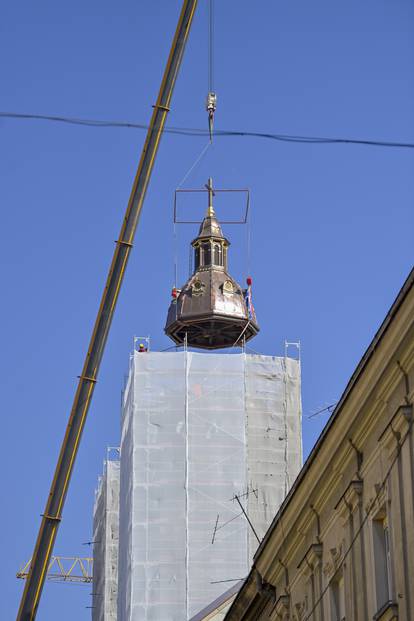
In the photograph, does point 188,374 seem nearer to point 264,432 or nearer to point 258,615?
point 264,432

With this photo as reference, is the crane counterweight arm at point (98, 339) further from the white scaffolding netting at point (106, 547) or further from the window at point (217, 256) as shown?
the window at point (217, 256)

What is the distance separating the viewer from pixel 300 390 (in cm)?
6141

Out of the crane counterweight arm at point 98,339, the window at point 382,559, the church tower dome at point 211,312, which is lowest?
the window at point 382,559

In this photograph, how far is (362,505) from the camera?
25484mm

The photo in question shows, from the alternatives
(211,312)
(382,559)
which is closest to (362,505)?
(382,559)

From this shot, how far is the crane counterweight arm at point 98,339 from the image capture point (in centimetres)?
2770

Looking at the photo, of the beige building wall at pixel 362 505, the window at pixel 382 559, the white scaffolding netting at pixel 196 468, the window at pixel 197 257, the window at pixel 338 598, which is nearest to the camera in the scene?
the beige building wall at pixel 362 505

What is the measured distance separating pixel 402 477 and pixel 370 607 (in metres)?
2.71

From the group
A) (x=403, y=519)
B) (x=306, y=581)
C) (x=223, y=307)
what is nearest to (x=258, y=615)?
(x=306, y=581)

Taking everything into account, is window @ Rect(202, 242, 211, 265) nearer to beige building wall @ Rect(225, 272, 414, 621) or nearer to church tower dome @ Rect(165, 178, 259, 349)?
church tower dome @ Rect(165, 178, 259, 349)

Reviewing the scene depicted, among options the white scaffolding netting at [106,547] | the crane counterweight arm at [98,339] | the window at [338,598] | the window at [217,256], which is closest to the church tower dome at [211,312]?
the window at [217,256]

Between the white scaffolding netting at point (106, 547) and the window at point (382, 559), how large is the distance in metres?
41.1

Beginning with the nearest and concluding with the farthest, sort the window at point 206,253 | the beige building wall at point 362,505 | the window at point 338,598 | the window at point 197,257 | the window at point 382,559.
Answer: the beige building wall at point 362,505 → the window at point 382,559 → the window at point 338,598 → the window at point 206,253 → the window at point 197,257

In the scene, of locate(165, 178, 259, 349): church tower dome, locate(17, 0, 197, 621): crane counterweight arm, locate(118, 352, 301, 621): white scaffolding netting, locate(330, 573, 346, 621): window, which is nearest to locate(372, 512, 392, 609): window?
locate(330, 573, 346, 621): window
